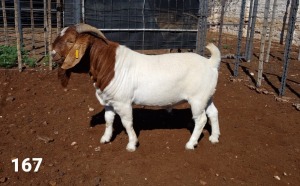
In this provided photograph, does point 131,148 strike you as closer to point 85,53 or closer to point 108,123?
point 108,123

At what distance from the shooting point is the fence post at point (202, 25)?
9.79 m

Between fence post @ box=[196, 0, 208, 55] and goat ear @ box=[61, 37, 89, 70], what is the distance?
601 centimetres

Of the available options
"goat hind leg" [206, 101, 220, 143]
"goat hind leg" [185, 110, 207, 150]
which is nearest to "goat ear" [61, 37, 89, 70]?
"goat hind leg" [185, 110, 207, 150]

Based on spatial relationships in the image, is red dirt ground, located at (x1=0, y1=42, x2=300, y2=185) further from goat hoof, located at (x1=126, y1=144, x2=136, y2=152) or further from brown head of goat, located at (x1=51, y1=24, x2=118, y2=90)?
brown head of goat, located at (x1=51, y1=24, x2=118, y2=90)

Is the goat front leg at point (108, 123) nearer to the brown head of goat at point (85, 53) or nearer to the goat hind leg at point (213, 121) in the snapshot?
the brown head of goat at point (85, 53)

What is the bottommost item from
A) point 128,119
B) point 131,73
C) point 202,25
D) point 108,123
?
point 108,123

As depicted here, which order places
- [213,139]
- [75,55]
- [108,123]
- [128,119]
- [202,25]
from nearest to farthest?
[75,55]
[128,119]
[108,123]
[213,139]
[202,25]

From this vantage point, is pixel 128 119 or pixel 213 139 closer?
pixel 128 119

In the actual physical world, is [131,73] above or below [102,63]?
below

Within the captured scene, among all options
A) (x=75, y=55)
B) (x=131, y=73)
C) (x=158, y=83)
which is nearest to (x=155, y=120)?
(x=158, y=83)

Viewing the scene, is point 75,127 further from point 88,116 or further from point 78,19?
point 78,19

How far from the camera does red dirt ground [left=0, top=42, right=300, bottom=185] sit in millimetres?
4441

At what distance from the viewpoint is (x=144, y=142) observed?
5281 millimetres

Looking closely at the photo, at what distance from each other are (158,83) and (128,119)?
64cm
